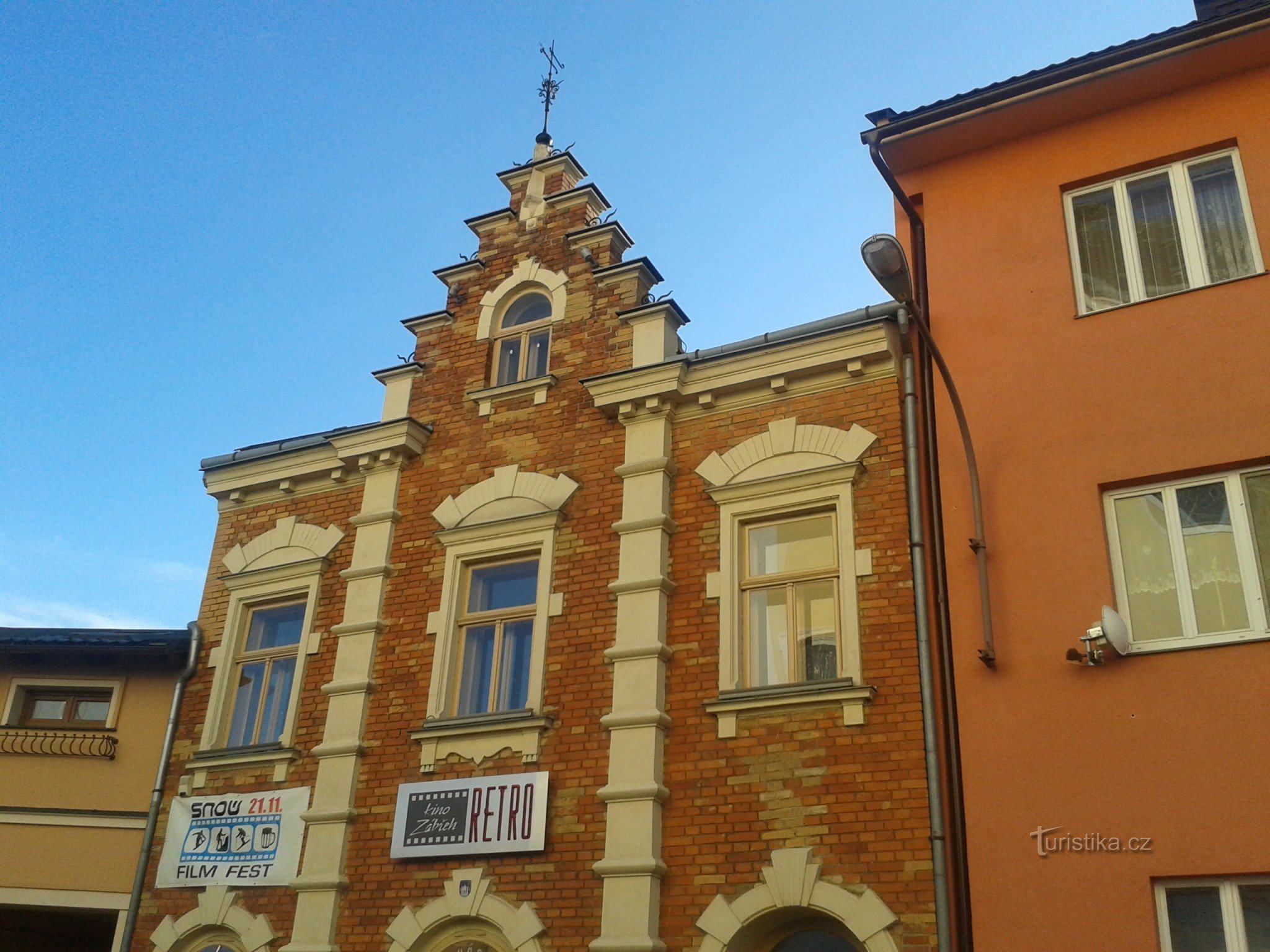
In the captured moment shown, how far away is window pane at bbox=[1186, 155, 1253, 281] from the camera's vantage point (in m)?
10.4

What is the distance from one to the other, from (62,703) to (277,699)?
3.34 m

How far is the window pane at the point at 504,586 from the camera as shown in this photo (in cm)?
1312

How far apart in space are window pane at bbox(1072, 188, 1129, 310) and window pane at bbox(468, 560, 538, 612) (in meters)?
6.08

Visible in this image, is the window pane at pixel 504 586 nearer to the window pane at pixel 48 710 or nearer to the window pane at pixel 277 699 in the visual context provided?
the window pane at pixel 277 699

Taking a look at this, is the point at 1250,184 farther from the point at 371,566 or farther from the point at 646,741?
the point at 371,566

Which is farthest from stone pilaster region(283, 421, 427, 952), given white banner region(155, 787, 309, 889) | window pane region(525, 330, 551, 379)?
window pane region(525, 330, 551, 379)

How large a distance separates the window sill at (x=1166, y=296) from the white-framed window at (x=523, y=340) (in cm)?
604

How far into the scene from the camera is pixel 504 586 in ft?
43.7

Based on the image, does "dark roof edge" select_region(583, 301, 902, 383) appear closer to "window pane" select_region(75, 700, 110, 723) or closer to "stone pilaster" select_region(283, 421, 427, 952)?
"stone pilaster" select_region(283, 421, 427, 952)

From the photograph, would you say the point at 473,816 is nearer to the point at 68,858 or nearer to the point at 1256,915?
the point at 68,858

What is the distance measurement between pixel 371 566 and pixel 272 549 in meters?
1.67

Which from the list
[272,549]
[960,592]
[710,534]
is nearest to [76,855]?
[272,549]

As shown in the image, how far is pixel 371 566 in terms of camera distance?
45.2ft

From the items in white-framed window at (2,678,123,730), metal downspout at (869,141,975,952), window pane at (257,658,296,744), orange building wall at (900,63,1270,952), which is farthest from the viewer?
white-framed window at (2,678,123,730)
